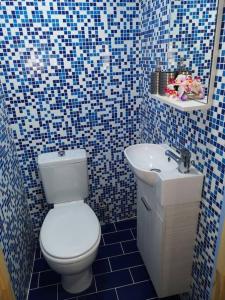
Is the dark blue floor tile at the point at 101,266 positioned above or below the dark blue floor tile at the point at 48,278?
above

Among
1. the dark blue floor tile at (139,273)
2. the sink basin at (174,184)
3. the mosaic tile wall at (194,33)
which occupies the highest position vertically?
the mosaic tile wall at (194,33)

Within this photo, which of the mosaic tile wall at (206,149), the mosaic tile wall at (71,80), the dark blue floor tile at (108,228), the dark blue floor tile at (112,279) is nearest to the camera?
the mosaic tile wall at (206,149)

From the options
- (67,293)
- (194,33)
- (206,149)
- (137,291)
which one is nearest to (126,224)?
(137,291)

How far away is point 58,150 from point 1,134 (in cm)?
53

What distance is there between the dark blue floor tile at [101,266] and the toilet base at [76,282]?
0.15 metres

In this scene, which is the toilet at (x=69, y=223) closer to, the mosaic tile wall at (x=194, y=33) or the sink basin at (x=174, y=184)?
the sink basin at (x=174, y=184)

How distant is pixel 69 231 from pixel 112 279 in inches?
23.2

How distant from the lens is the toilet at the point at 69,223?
1502 mm

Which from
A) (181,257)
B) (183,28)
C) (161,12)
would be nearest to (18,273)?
(181,257)

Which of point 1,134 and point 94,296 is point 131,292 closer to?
point 94,296

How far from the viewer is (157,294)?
167 centimetres

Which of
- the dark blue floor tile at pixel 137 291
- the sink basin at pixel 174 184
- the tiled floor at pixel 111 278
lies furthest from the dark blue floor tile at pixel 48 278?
the sink basin at pixel 174 184

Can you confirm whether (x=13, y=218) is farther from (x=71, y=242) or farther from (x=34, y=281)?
(x=34, y=281)

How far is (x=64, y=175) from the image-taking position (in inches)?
76.5
